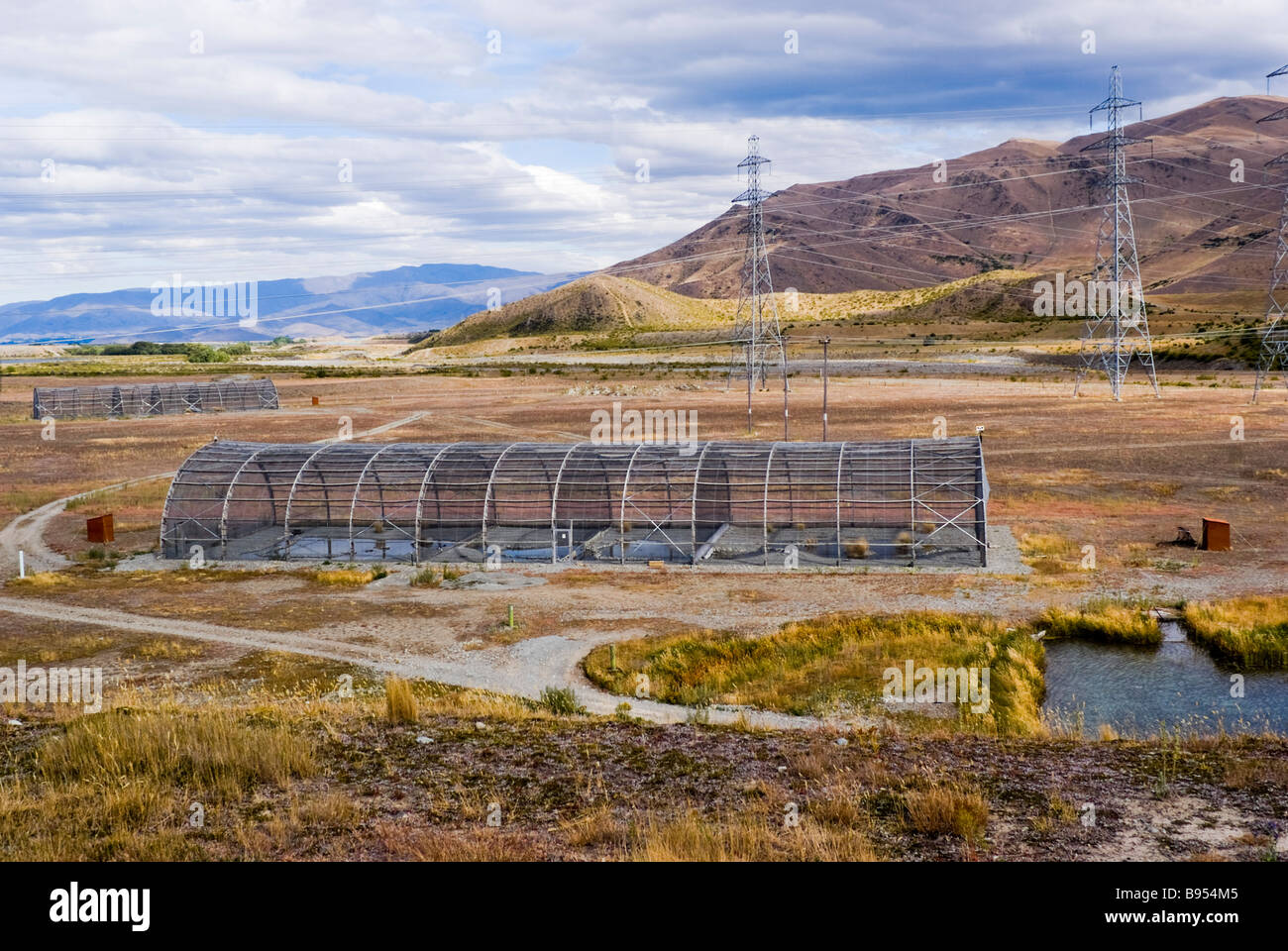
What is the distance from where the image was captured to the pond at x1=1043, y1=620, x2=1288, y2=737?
21047 mm

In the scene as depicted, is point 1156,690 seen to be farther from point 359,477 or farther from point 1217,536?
point 359,477

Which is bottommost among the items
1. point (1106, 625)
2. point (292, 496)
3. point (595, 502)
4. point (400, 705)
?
point (1106, 625)

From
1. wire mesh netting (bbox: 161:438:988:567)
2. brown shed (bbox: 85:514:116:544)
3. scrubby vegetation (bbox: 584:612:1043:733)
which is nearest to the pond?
scrubby vegetation (bbox: 584:612:1043:733)

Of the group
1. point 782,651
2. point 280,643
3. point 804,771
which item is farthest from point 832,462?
point 804,771

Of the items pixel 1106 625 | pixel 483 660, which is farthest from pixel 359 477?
pixel 1106 625

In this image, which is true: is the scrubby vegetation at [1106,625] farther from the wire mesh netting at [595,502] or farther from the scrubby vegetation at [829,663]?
the wire mesh netting at [595,502]

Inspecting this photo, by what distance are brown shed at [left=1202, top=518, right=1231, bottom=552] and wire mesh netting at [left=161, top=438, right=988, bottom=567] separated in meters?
7.75

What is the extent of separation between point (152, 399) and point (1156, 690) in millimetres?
97509

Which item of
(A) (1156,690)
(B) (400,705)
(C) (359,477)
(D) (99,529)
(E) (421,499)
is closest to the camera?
(B) (400,705)

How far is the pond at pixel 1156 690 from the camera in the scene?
829 inches

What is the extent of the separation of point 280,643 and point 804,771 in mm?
17093

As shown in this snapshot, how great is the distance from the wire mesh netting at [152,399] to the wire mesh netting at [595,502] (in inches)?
2534

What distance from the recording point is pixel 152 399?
99312 millimetres
